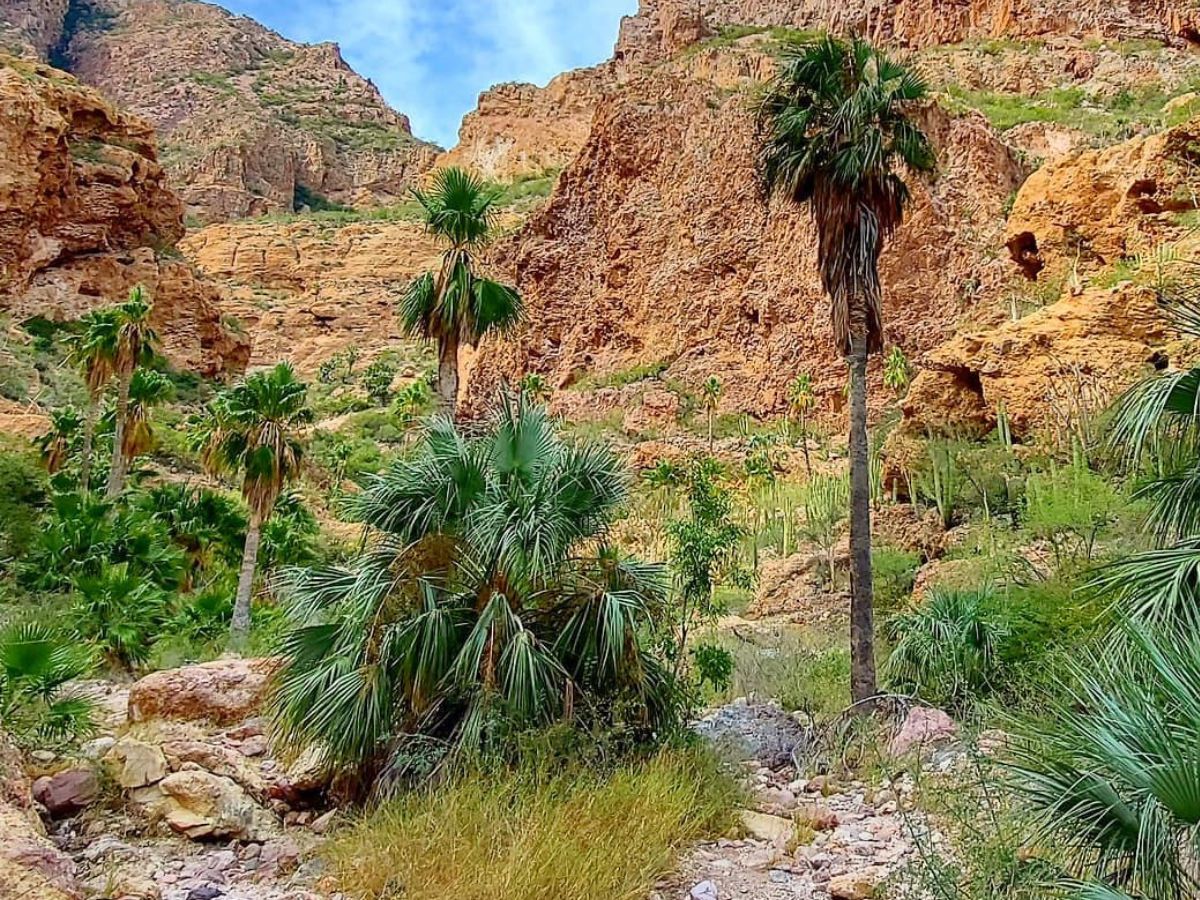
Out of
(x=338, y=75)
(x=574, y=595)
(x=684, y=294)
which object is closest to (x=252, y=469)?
(x=574, y=595)

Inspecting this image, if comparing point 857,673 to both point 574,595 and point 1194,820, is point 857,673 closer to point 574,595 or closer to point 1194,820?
point 574,595

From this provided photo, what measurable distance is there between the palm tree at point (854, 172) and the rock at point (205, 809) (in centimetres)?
758

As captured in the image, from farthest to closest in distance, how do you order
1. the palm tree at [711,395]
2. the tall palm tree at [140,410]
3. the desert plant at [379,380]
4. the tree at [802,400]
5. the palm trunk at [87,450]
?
1. the desert plant at [379,380]
2. the palm tree at [711,395]
3. the tree at [802,400]
4. the tall palm tree at [140,410]
5. the palm trunk at [87,450]

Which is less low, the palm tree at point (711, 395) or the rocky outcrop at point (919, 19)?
the rocky outcrop at point (919, 19)

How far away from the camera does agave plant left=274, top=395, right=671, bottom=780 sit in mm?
7949

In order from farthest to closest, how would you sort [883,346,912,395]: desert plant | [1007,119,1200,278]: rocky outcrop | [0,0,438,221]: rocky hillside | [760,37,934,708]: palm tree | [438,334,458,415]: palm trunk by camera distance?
[0,0,438,221]: rocky hillside, [883,346,912,395]: desert plant, [1007,119,1200,278]: rocky outcrop, [438,334,458,415]: palm trunk, [760,37,934,708]: palm tree

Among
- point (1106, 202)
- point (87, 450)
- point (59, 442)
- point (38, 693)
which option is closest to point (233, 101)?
point (59, 442)

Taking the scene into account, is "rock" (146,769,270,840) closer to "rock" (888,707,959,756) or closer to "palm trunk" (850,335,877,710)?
"rock" (888,707,959,756)

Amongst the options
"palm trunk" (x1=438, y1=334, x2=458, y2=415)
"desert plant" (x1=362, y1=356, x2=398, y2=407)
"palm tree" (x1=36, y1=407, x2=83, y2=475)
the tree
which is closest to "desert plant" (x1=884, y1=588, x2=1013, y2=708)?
"palm trunk" (x1=438, y1=334, x2=458, y2=415)

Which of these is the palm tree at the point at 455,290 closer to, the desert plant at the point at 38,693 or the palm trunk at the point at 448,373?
the palm trunk at the point at 448,373

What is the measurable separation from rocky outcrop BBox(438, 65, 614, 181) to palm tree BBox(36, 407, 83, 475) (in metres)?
70.3

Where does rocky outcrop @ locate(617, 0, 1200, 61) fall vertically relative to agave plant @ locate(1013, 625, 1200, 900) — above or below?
above

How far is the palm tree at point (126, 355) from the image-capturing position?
2305 centimetres

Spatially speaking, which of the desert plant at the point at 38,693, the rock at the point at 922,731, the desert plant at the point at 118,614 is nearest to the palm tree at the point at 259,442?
the desert plant at the point at 118,614
